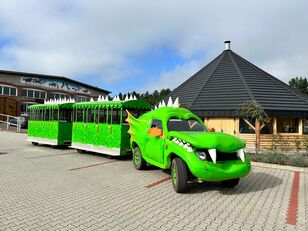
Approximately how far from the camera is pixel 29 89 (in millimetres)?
50125

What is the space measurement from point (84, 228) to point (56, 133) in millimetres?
12106

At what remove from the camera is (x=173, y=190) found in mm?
7199

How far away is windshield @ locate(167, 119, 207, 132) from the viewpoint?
8.25 metres

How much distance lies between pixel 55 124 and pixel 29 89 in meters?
38.3

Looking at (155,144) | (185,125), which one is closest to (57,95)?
(155,144)

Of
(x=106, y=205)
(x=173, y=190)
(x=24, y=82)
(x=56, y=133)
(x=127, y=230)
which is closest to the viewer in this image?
(x=127, y=230)

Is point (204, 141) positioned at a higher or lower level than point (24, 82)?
lower

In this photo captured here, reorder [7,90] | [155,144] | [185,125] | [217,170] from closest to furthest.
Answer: [217,170], [155,144], [185,125], [7,90]

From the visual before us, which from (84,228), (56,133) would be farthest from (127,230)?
(56,133)

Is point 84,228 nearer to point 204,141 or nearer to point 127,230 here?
point 127,230

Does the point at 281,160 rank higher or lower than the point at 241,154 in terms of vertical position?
lower

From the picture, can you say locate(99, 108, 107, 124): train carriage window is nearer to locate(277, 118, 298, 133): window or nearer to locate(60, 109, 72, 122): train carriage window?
locate(60, 109, 72, 122): train carriage window

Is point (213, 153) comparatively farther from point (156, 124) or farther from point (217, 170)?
point (156, 124)

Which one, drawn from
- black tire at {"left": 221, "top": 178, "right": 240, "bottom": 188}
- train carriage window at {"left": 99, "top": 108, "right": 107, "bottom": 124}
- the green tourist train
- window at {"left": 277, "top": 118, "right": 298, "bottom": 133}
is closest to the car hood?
black tire at {"left": 221, "top": 178, "right": 240, "bottom": 188}
